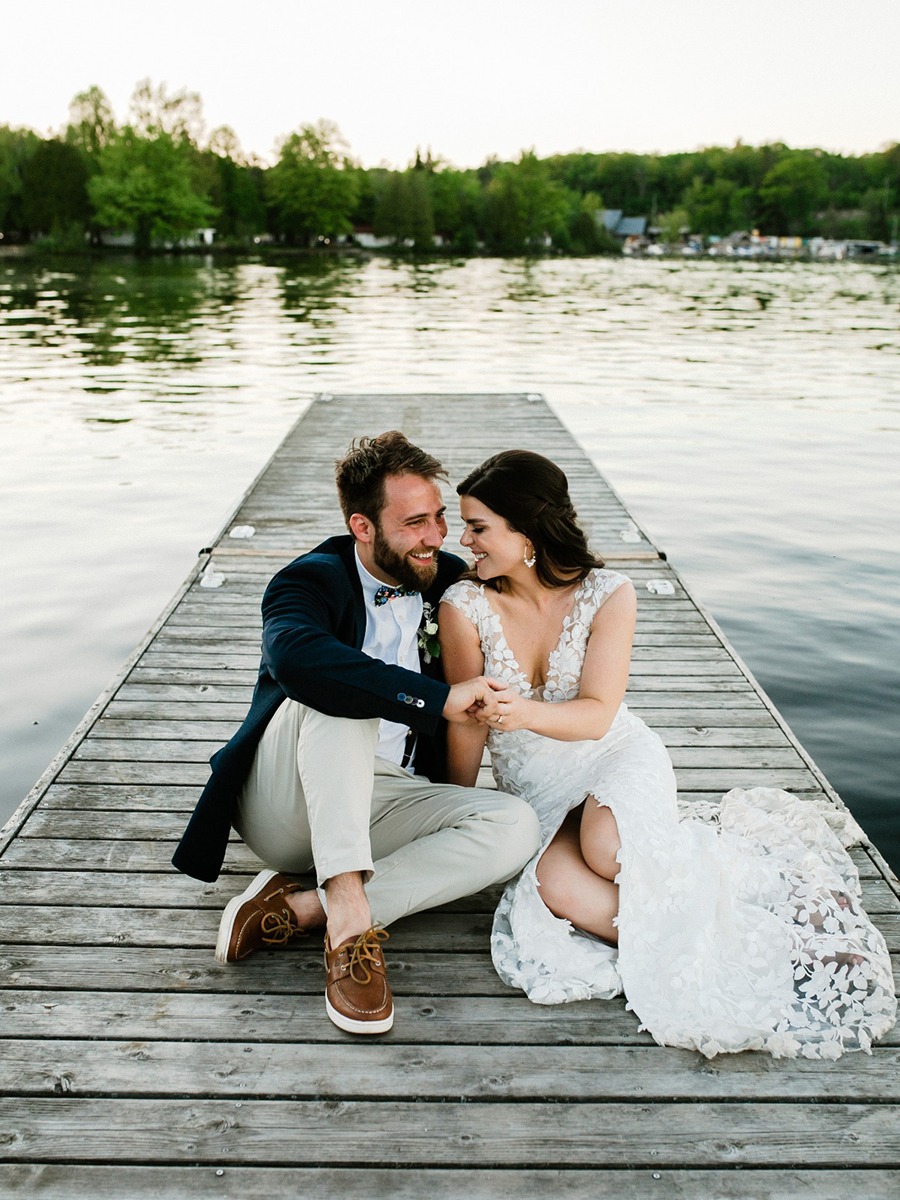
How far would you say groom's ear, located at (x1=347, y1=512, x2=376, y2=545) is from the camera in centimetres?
277

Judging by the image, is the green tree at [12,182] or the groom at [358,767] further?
the green tree at [12,182]

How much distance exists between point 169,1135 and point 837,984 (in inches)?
59.4

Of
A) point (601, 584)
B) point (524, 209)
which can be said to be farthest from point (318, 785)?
point (524, 209)

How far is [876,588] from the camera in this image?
756 cm

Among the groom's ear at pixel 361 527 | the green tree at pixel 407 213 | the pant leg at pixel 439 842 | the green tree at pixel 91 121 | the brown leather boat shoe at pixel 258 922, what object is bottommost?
the brown leather boat shoe at pixel 258 922

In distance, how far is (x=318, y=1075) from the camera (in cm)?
219

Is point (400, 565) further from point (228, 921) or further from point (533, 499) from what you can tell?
point (228, 921)

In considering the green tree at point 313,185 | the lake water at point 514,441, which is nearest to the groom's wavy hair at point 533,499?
the lake water at point 514,441

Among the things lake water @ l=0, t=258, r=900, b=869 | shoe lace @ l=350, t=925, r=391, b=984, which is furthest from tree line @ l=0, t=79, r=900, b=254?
shoe lace @ l=350, t=925, r=391, b=984

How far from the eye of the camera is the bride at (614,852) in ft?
7.85

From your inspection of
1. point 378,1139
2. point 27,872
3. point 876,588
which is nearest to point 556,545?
point 378,1139

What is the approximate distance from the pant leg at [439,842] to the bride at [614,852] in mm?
122

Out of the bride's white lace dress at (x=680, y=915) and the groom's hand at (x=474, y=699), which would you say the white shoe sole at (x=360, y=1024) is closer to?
the bride's white lace dress at (x=680, y=915)

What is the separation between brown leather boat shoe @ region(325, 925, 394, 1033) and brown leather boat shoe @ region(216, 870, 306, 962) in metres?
0.24
